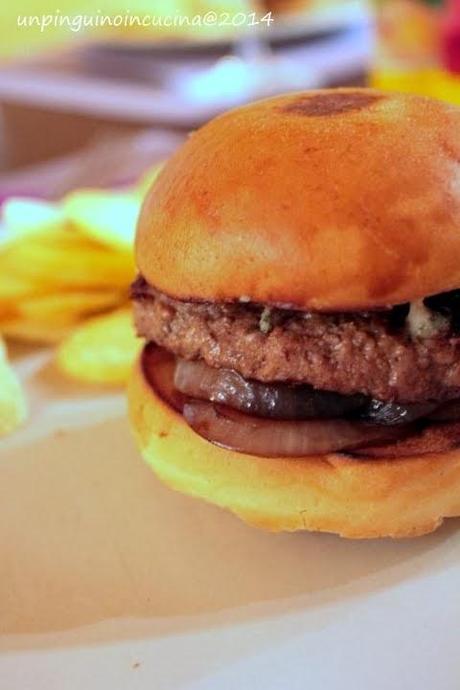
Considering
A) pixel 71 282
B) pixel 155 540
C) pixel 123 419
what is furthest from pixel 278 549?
pixel 71 282

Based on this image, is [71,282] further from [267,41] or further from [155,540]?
[267,41]

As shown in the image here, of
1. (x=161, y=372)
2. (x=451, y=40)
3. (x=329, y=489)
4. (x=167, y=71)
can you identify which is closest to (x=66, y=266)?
(x=161, y=372)

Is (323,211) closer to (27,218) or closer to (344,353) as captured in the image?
(344,353)

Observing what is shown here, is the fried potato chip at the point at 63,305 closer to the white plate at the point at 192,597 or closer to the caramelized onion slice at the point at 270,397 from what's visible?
the white plate at the point at 192,597

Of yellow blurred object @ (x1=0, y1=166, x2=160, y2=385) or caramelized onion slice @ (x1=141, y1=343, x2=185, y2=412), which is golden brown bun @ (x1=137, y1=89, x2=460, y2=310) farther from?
yellow blurred object @ (x1=0, y1=166, x2=160, y2=385)

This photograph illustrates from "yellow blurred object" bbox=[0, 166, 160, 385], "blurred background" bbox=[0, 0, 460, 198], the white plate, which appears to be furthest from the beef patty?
"blurred background" bbox=[0, 0, 460, 198]
